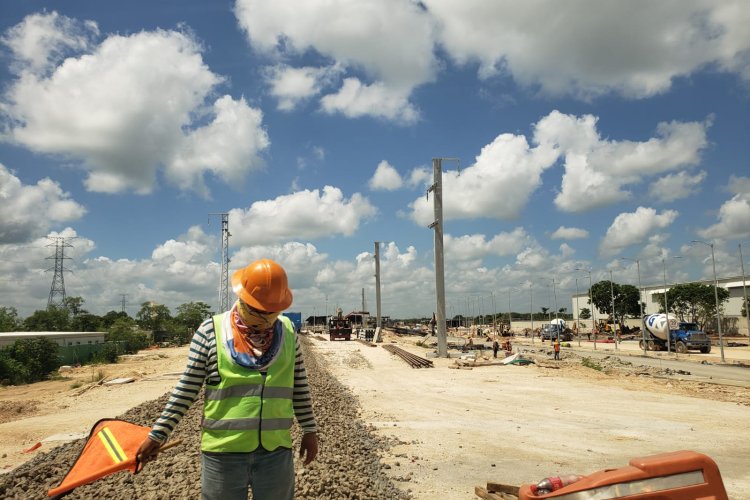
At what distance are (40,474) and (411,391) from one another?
1308 cm

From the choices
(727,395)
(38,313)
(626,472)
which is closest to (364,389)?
(727,395)

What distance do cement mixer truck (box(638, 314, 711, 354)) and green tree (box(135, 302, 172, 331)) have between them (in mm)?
66336

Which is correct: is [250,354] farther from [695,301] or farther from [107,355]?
[695,301]

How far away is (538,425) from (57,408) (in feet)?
55.1

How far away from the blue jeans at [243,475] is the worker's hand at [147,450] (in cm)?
34

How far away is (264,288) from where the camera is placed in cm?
325

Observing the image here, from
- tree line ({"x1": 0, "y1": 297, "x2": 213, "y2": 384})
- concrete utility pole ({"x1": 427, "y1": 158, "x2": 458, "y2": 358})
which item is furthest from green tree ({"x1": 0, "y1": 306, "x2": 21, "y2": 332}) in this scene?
concrete utility pole ({"x1": 427, "y1": 158, "x2": 458, "y2": 358})

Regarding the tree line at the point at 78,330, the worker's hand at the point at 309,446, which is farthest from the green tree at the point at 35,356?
the worker's hand at the point at 309,446

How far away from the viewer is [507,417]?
13516 mm

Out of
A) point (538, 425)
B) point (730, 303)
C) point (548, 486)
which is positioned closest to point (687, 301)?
point (730, 303)

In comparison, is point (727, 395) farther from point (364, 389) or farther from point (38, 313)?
point (38, 313)

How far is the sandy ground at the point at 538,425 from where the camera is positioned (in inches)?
335

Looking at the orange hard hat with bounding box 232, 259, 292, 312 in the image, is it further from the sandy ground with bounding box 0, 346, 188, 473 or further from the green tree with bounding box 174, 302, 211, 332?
the green tree with bounding box 174, 302, 211, 332

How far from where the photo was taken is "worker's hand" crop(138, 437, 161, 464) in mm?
3172
